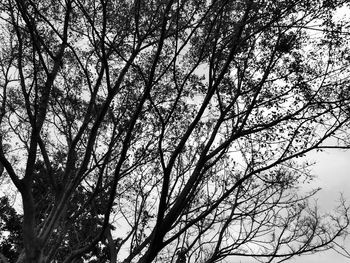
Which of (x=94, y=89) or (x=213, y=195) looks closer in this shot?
(x=94, y=89)

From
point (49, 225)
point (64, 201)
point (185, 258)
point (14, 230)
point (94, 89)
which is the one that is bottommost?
point (49, 225)

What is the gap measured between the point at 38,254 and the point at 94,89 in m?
3.69

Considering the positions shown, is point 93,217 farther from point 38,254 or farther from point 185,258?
point 38,254

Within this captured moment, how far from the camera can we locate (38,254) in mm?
6125

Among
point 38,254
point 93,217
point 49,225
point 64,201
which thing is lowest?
point 38,254

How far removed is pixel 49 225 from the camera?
6531mm

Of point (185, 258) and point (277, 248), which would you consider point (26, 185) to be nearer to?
point (185, 258)

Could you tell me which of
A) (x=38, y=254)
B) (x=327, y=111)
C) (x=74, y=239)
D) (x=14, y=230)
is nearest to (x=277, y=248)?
(x=327, y=111)

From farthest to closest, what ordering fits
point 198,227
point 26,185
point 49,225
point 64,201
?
point 198,227 → point 64,201 → point 49,225 → point 26,185

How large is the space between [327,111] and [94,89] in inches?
192

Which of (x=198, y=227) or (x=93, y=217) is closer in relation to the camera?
(x=198, y=227)

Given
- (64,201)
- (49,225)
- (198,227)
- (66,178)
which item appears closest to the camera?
(49,225)

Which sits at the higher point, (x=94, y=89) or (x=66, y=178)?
→ (x=94, y=89)

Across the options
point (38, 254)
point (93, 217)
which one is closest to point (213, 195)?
point (93, 217)
